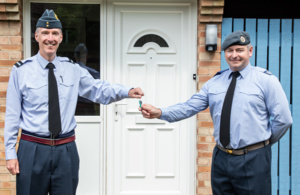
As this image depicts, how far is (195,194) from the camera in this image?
363cm

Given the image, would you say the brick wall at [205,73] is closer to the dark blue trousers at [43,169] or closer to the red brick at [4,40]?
the dark blue trousers at [43,169]

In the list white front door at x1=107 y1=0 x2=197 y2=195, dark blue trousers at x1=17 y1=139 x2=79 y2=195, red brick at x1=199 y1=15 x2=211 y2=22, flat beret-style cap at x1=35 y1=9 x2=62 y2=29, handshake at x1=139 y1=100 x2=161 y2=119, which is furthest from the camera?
white front door at x1=107 y1=0 x2=197 y2=195

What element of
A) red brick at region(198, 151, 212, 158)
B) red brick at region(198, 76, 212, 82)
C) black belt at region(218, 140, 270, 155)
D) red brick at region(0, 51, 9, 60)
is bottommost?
red brick at region(198, 151, 212, 158)

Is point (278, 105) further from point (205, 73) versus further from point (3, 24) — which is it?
point (3, 24)

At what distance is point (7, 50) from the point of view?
3354 millimetres

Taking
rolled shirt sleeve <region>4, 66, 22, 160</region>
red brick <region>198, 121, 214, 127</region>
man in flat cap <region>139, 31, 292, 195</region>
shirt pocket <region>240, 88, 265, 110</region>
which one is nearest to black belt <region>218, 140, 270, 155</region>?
man in flat cap <region>139, 31, 292, 195</region>

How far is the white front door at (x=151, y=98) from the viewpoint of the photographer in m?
3.66

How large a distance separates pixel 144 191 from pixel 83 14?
243 cm

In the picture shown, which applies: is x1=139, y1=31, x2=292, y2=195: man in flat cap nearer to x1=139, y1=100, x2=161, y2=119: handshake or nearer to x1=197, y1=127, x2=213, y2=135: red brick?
x1=139, y1=100, x2=161, y2=119: handshake

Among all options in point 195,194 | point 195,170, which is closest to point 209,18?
point 195,170

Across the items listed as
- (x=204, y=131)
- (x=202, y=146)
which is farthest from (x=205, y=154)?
(x=204, y=131)

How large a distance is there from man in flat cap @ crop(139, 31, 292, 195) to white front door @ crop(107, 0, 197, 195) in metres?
1.35

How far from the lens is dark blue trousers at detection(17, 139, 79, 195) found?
2164 mm

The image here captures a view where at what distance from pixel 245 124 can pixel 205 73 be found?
134 cm
